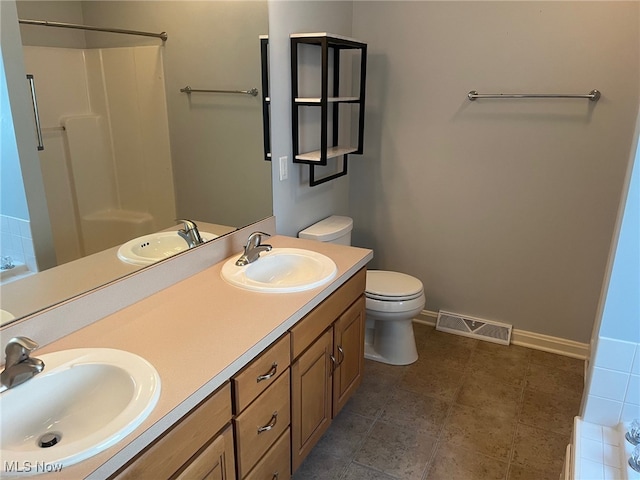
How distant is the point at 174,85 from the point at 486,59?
70.1 inches

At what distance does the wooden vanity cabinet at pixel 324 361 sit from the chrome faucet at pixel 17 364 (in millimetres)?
759

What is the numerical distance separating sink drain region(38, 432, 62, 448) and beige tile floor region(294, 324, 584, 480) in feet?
3.68

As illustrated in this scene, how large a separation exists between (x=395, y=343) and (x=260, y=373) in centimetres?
149

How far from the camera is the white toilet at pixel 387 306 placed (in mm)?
2635

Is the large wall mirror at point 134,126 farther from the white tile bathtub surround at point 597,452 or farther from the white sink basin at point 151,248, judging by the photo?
the white tile bathtub surround at point 597,452

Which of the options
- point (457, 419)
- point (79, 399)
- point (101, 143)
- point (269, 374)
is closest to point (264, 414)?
point (269, 374)

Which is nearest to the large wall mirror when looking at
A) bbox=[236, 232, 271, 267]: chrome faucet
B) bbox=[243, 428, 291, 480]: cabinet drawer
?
bbox=[236, 232, 271, 267]: chrome faucet

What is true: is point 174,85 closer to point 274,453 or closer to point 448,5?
point 274,453

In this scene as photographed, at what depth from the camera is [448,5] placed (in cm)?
268

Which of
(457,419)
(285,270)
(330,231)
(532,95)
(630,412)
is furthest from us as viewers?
(330,231)

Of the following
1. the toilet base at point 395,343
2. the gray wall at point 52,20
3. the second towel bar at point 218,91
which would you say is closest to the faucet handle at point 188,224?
the second towel bar at point 218,91

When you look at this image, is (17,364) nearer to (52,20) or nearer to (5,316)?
(5,316)

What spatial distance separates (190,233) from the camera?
74.4 inches

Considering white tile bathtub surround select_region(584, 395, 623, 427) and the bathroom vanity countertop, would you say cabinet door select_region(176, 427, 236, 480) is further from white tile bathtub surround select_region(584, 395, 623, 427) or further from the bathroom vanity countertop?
white tile bathtub surround select_region(584, 395, 623, 427)
